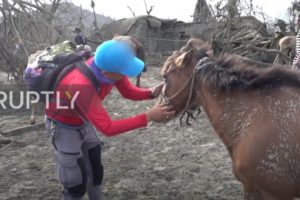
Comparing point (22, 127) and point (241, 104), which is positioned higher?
point (241, 104)

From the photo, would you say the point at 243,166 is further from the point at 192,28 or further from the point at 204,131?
the point at 192,28

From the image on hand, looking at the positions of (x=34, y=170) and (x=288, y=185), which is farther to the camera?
(x=34, y=170)

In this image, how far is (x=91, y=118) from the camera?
2771mm

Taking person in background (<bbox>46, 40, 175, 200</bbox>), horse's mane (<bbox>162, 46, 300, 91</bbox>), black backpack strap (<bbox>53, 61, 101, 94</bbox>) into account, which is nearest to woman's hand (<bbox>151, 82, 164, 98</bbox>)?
person in background (<bbox>46, 40, 175, 200</bbox>)

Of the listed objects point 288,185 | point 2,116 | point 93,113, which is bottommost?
point 2,116

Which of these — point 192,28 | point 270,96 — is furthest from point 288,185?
point 192,28

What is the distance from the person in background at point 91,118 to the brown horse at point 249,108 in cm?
25

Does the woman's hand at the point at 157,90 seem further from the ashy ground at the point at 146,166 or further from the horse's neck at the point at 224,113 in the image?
the ashy ground at the point at 146,166

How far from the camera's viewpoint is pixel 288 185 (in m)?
2.54

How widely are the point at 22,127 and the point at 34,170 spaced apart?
232 cm

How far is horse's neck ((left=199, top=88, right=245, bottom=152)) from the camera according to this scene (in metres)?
2.75

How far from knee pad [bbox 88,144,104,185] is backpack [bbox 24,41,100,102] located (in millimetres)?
686

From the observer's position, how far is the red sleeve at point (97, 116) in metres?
2.77

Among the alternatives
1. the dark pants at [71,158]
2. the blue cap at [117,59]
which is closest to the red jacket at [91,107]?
the blue cap at [117,59]
